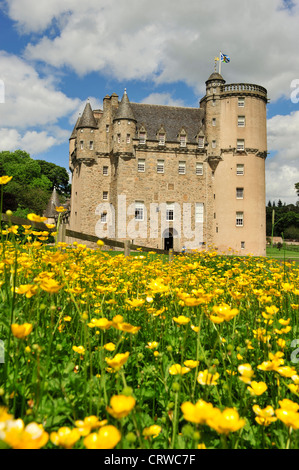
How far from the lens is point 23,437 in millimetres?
842

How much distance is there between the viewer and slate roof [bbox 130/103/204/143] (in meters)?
36.5

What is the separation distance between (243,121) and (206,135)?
413 cm

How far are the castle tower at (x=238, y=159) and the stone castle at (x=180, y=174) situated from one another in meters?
0.10

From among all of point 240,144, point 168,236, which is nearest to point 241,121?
point 240,144

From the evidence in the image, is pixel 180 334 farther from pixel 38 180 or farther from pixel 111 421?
pixel 38 180

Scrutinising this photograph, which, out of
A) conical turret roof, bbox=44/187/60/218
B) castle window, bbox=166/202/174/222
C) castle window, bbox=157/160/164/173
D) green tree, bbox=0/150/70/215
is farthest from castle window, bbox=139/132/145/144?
conical turret roof, bbox=44/187/60/218

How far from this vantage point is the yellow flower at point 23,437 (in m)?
0.81

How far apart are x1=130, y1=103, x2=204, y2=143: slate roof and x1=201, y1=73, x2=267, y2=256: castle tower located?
2424 millimetres

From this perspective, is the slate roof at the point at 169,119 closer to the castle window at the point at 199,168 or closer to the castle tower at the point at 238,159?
the castle tower at the point at 238,159

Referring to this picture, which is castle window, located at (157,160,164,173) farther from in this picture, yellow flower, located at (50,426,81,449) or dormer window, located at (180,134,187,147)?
yellow flower, located at (50,426,81,449)

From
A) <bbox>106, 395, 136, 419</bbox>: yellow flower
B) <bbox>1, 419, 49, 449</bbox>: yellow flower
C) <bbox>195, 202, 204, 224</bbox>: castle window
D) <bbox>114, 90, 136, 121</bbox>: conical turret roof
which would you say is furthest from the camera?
<bbox>195, 202, 204, 224</bbox>: castle window

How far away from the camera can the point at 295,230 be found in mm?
72312

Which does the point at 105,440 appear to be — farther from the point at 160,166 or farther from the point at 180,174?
the point at 180,174

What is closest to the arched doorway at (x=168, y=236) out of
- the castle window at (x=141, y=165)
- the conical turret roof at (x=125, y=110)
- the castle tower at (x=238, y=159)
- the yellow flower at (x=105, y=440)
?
the castle tower at (x=238, y=159)
